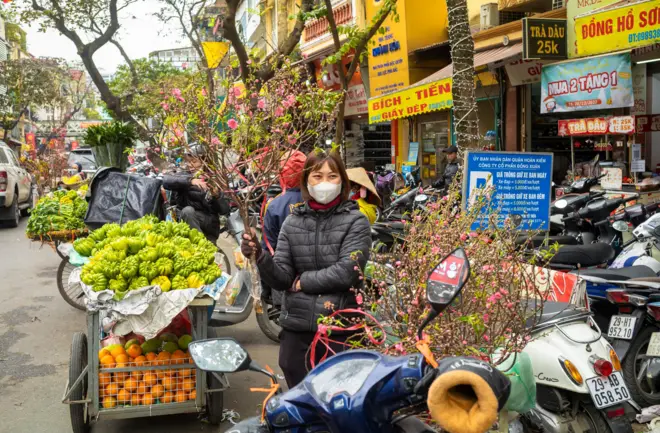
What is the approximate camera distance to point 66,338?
7.10m

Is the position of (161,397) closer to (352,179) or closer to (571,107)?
(352,179)

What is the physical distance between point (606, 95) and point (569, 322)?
5525mm

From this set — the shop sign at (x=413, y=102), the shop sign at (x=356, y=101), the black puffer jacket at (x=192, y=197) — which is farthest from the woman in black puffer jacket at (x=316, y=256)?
the shop sign at (x=356, y=101)

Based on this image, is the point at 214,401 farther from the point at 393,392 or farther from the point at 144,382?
the point at 393,392

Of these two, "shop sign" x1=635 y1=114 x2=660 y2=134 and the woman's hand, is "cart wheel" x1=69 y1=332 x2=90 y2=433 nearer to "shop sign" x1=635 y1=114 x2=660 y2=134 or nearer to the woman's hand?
the woman's hand

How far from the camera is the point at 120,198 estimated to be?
283 inches

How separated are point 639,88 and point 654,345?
5.77 m

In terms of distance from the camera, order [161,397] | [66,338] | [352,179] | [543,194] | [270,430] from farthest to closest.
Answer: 1. [66,338]
2. [352,179]
3. [543,194]
4. [161,397]
5. [270,430]

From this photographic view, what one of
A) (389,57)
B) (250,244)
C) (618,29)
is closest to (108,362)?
(250,244)

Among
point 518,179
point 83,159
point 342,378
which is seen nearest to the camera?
point 342,378

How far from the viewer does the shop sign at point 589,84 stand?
8.34m

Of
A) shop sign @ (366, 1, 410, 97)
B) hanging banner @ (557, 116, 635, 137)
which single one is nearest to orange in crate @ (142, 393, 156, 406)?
hanging banner @ (557, 116, 635, 137)

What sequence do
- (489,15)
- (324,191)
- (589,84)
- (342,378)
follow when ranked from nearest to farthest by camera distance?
(342,378)
(324,191)
(589,84)
(489,15)

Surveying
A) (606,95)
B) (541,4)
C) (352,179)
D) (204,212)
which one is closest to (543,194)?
(352,179)
